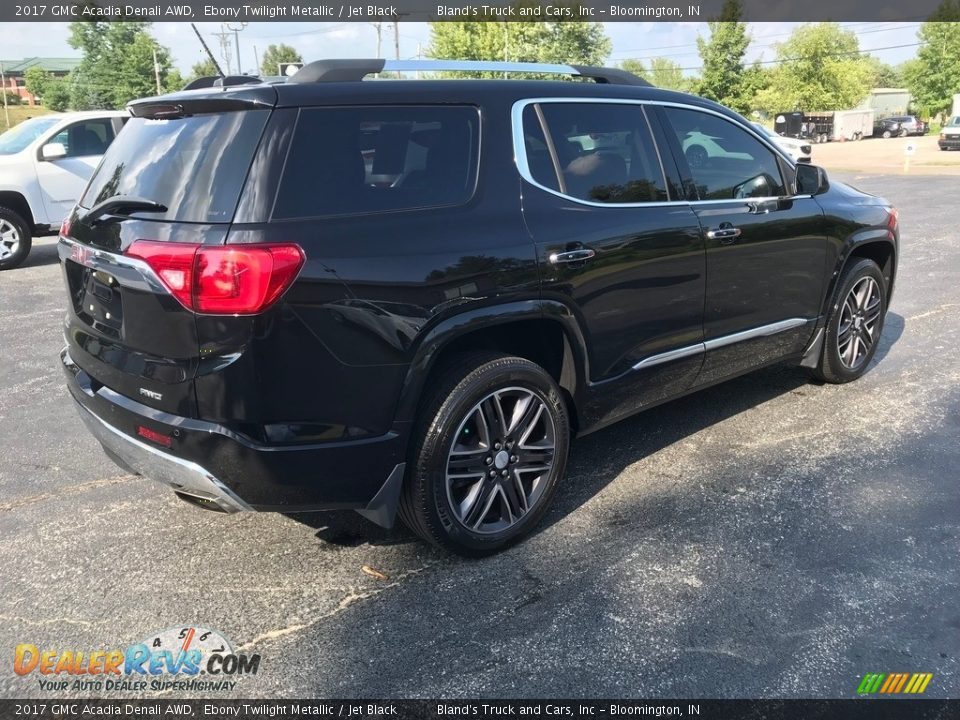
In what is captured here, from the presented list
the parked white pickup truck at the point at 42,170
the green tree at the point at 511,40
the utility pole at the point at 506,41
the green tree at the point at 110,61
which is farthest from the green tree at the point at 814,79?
the parked white pickup truck at the point at 42,170

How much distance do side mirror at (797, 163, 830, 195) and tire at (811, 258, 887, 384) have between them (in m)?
0.63

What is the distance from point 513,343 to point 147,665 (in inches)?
72.3

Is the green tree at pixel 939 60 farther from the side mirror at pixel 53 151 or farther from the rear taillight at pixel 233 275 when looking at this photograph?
the rear taillight at pixel 233 275

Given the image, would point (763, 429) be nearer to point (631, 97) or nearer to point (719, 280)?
point (719, 280)

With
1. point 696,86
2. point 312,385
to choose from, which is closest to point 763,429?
point 312,385

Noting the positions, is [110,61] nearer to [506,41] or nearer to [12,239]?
[506,41]

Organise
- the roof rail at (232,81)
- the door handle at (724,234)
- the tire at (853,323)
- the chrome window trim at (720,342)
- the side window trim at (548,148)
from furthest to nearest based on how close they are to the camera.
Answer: the tire at (853,323) → the door handle at (724,234) → the chrome window trim at (720,342) → the side window trim at (548,148) → the roof rail at (232,81)

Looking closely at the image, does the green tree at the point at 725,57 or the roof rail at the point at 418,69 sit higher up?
the green tree at the point at 725,57

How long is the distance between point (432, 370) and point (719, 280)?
1724mm

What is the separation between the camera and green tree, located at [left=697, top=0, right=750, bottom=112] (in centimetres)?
5522

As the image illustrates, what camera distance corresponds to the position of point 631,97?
3898mm

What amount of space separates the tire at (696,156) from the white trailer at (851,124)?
183 feet

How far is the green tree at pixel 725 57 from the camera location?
181 ft

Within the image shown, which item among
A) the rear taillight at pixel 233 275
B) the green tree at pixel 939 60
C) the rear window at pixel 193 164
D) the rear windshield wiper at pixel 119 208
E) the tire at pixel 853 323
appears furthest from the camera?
the green tree at pixel 939 60
